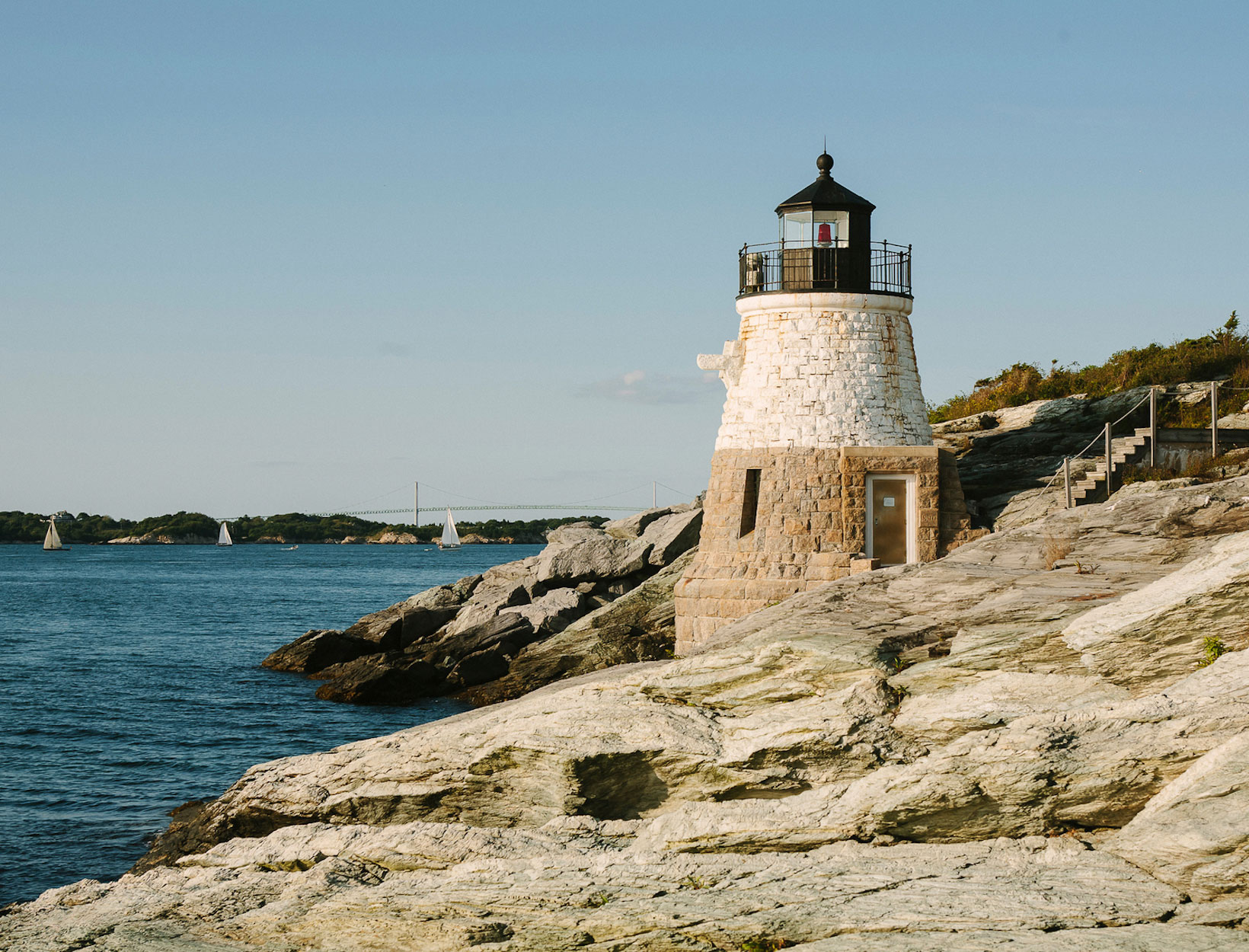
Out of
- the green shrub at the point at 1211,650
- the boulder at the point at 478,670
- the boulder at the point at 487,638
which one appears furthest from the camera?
the boulder at the point at 487,638

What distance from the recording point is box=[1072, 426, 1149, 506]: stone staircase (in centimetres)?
1984

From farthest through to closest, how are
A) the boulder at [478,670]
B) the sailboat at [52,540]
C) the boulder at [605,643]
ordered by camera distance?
the sailboat at [52,540]
the boulder at [478,670]
the boulder at [605,643]

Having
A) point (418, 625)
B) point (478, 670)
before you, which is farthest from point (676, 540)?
point (418, 625)

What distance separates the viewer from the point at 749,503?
20.2 metres

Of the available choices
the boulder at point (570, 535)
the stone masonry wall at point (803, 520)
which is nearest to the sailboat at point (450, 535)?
the boulder at point (570, 535)

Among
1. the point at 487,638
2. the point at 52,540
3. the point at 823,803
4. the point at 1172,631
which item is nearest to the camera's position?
the point at 1172,631

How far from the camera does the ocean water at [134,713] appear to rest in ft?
55.2

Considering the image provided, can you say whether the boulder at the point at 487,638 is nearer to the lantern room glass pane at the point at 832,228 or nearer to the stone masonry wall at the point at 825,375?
the stone masonry wall at the point at 825,375

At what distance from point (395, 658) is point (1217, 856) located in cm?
2413

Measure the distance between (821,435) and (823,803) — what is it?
10.6 metres

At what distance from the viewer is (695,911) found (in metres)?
8.40

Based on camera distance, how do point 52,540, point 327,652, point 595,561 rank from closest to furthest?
point 595,561 → point 327,652 → point 52,540

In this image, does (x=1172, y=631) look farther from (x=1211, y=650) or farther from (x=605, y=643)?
(x=605, y=643)

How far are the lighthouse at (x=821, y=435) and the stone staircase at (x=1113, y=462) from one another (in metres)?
1.98
